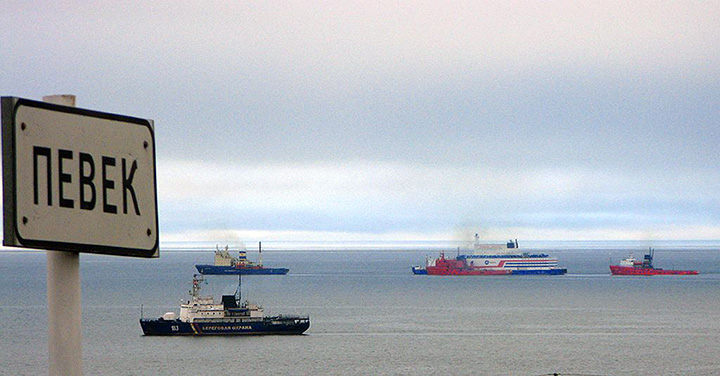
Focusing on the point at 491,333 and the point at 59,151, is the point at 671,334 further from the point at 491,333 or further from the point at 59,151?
the point at 59,151

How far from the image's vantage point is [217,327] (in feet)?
320

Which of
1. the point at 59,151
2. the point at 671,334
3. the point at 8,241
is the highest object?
the point at 59,151

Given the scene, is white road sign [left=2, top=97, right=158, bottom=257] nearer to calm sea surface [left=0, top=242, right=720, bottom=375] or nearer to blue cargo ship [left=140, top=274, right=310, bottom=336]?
calm sea surface [left=0, top=242, right=720, bottom=375]

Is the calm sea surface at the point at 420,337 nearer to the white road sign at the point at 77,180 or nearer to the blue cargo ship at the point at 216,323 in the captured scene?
the blue cargo ship at the point at 216,323

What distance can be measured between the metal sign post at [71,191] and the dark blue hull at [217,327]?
9517 centimetres

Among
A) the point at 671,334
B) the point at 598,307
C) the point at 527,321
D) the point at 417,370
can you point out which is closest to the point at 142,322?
the point at 417,370

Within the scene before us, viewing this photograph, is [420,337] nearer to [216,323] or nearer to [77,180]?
[216,323]

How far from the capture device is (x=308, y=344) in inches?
3612

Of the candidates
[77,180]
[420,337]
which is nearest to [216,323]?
[420,337]

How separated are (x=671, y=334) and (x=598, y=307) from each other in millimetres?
34532

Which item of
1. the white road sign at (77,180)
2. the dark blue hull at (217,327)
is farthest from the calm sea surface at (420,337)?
the white road sign at (77,180)

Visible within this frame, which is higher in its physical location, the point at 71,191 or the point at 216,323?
the point at 71,191

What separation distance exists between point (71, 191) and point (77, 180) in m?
0.04

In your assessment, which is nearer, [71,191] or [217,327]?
[71,191]
